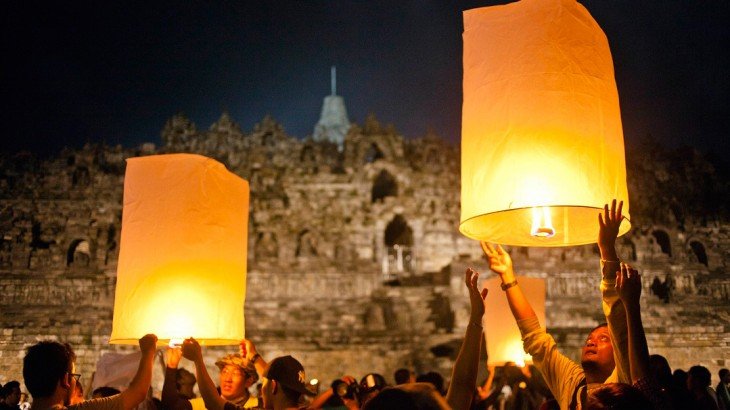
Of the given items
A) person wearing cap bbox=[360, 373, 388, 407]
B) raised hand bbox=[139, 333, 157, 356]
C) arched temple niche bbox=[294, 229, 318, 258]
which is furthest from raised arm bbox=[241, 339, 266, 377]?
arched temple niche bbox=[294, 229, 318, 258]

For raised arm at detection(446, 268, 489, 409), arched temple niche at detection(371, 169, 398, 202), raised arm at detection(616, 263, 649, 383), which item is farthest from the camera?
arched temple niche at detection(371, 169, 398, 202)

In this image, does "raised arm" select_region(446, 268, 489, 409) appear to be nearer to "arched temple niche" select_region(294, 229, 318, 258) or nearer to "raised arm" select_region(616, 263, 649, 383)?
"raised arm" select_region(616, 263, 649, 383)

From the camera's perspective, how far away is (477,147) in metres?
3.36

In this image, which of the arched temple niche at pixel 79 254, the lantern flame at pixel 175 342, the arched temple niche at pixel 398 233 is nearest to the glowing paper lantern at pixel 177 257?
the lantern flame at pixel 175 342

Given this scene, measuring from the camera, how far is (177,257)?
15.0 feet

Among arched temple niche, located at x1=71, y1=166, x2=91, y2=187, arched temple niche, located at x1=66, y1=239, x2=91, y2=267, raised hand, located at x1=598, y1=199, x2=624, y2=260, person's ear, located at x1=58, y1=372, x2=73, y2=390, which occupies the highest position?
arched temple niche, located at x1=71, y1=166, x2=91, y2=187

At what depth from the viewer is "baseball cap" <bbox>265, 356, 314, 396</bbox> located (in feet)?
13.6

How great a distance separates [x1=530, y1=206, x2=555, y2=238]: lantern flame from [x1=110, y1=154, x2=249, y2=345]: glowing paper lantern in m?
2.47

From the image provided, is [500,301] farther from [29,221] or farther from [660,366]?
[29,221]

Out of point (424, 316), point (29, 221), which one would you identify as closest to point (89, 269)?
point (29, 221)

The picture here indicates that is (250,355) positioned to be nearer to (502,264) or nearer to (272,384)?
(272,384)

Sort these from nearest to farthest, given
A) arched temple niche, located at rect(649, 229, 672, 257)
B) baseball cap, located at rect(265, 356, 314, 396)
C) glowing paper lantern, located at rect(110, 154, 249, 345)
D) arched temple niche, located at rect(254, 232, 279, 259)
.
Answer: baseball cap, located at rect(265, 356, 314, 396) < glowing paper lantern, located at rect(110, 154, 249, 345) < arched temple niche, located at rect(254, 232, 279, 259) < arched temple niche, located at rect(649, 229, 672, 257)

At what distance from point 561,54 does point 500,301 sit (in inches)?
188

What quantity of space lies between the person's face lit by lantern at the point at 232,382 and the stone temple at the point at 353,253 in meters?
12.2
